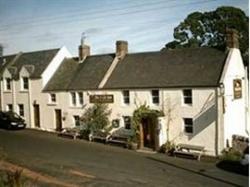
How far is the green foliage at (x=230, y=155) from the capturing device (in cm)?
719

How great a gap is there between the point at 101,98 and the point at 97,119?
656 mm

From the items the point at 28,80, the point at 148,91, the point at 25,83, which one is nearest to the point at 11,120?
the point at 25,83

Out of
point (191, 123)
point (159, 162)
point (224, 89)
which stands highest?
point (224, 89)

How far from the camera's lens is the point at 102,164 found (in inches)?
295

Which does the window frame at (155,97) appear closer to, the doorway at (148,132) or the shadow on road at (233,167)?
the doorway at (148,132)

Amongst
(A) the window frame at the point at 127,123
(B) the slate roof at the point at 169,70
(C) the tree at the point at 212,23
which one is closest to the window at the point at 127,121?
(A) the window frame at the point at 127,123

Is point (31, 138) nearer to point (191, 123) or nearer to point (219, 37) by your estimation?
point (191, 123)

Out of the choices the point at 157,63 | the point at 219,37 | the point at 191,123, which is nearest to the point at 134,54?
the point at 157,63

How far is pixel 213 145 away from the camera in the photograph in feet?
29.5

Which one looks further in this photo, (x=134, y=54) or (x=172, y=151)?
(x=134, y=54)

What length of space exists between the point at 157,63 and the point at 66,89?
2963mm

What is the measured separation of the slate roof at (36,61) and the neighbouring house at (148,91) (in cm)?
4

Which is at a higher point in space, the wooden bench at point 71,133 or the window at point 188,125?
the window at point 188,125

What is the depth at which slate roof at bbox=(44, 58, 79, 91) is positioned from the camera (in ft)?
40.5
